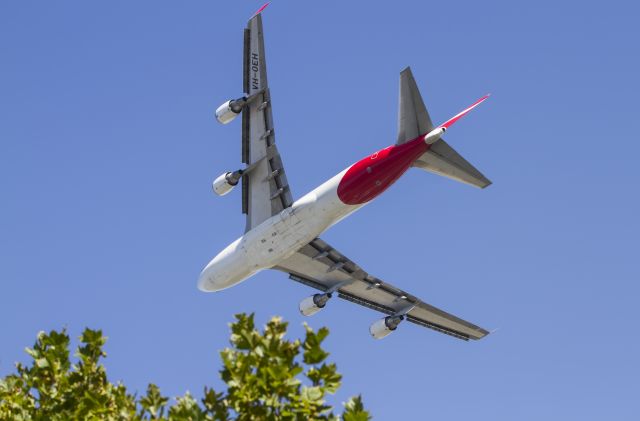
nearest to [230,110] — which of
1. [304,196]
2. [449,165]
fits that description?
[304,196]

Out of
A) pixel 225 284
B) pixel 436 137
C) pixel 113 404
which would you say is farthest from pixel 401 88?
pixel 113 404

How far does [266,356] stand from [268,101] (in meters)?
32.7

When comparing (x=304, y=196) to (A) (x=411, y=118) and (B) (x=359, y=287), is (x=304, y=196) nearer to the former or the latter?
(A) (x=411, y=118)

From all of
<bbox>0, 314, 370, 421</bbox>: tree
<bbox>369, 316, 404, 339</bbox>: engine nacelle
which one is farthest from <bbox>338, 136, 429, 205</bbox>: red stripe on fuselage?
<bbox>0, 314, 370, 421</bbox>: tree

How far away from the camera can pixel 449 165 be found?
1804 inches

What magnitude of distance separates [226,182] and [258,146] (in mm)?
2372

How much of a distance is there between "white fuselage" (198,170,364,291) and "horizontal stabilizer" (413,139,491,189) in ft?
12.0

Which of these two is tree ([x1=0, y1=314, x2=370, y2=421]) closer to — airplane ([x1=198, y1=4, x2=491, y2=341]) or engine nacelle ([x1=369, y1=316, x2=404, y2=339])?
airplane ([x1=198, y1=4, x2=491, y2=341])

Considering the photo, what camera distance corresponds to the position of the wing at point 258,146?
47969 mm

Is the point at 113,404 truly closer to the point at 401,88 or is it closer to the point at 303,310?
the point at 401,88

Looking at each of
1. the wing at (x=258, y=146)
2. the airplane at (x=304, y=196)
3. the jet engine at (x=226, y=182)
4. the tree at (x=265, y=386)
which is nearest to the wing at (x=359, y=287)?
the airplane at (x=304, y=196)

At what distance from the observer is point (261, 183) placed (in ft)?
163

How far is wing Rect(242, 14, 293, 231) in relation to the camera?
157 ft

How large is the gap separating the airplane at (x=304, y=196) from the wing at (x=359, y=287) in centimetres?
6
